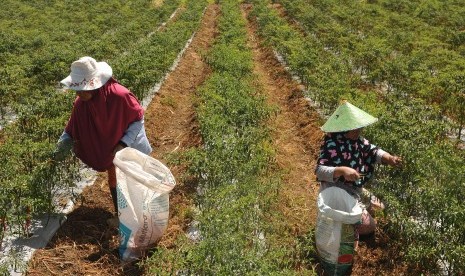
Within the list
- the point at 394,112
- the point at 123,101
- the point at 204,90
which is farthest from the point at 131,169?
the point at 204,90

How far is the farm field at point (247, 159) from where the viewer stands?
3822 mm

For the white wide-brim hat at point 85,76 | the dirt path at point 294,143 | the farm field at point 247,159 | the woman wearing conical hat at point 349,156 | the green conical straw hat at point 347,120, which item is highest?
the white wide-brim hat at point 85,76

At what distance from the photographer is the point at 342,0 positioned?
23.0 m

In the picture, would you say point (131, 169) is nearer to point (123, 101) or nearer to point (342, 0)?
point (123, 101)

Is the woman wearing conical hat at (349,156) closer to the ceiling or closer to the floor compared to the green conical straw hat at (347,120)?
closer to the floor

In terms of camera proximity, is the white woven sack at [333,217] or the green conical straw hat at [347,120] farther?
the green conical straw hat at [347,120]

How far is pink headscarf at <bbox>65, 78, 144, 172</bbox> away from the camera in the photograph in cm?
440

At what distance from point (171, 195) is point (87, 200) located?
0.95m

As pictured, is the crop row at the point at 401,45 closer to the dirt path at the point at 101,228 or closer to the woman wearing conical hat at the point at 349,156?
the woman wearing conical hat at the point at 349,156

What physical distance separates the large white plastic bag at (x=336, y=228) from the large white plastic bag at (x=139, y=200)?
137cm

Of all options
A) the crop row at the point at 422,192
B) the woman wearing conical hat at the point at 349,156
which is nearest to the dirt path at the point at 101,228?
the woman wearing conical hat at the point at 349,156

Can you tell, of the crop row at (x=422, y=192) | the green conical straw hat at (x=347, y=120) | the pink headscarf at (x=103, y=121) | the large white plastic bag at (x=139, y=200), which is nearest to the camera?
the crop row at (x=422, y=192)

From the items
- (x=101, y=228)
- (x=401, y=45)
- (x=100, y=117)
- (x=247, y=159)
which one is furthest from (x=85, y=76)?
(x=401, y=45)

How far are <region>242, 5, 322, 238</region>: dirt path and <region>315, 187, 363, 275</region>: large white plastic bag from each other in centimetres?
68
